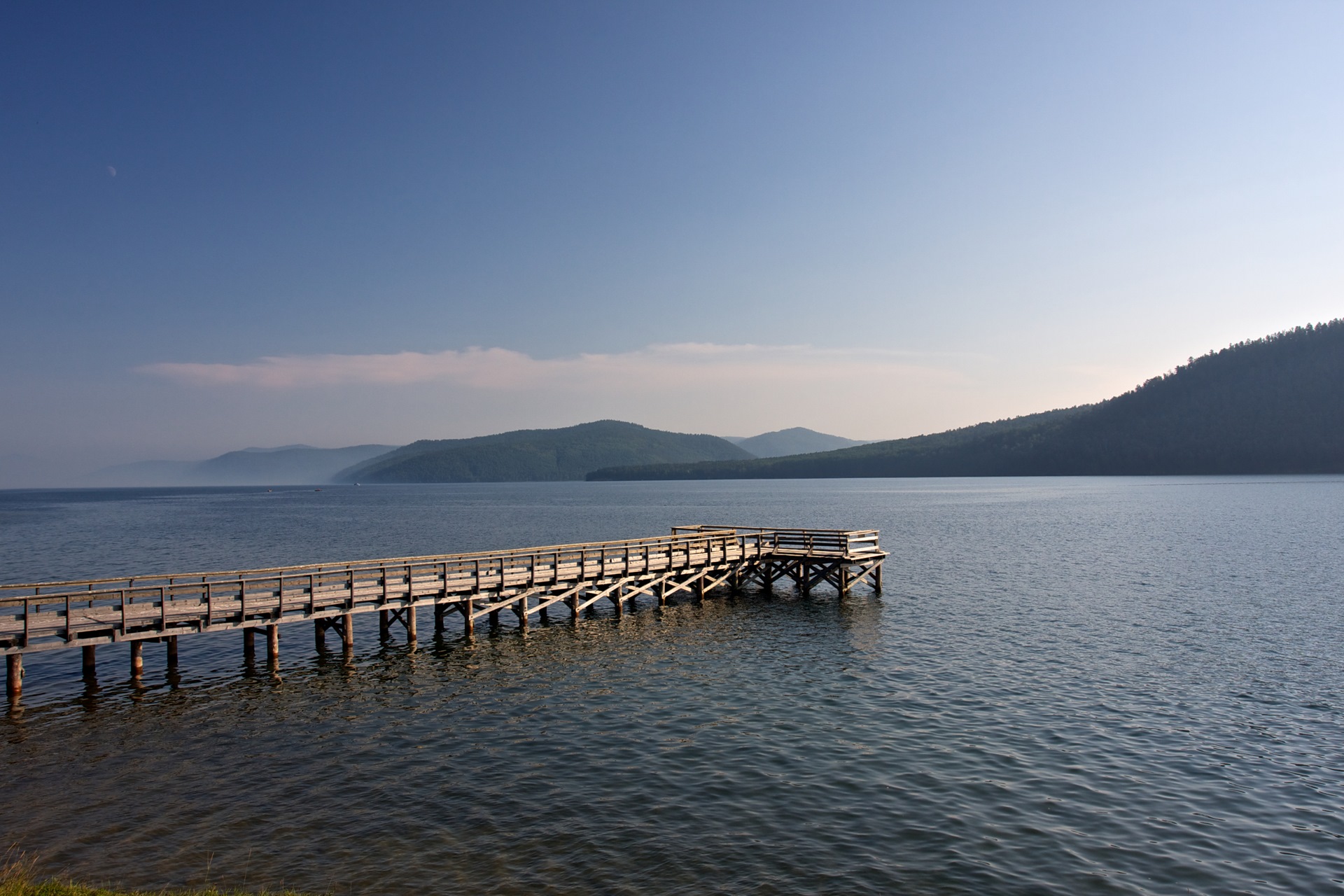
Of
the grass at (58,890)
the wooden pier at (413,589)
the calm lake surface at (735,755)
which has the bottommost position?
the calm lake surface at (735,755)

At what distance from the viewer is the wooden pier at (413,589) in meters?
25.3

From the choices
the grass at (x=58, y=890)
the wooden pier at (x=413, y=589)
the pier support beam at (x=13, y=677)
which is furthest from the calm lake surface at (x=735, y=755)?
the wooden pier at (x=413, y=589)

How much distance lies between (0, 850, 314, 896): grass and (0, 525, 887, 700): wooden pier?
11531 millimetres

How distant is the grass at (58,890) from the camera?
11.2 m

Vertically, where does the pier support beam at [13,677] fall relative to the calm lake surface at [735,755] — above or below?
above

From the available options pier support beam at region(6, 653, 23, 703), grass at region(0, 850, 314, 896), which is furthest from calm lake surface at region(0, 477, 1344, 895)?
pier support beam at region(6, 653, 23, 703)

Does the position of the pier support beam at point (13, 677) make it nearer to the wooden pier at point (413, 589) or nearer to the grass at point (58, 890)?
the wooden pier at point (413, 589)

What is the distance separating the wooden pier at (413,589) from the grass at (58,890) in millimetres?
11531

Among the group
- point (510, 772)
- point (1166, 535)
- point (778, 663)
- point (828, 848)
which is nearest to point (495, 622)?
point (778, 663)

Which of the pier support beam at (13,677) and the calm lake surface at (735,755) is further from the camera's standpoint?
the pier support beam at (13,677)

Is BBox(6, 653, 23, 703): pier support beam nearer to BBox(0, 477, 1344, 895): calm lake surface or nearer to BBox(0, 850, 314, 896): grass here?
BBox(0, 477, 1344, 895): calm lake surface

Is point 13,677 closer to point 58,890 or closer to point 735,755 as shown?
point 58,890

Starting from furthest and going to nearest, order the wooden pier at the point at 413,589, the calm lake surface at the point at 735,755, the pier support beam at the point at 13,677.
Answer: the wooden pier at the point at 413,589
the pier support beam at the point at 13,677
the calm lake surface at the point at 735,755

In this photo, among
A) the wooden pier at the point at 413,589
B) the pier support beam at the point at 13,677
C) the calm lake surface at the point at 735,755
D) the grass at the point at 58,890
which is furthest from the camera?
the wooden pier at the point at 413,589
